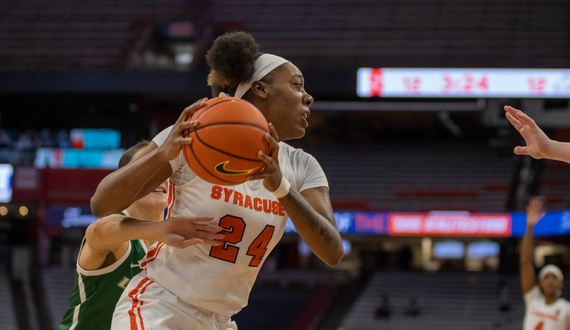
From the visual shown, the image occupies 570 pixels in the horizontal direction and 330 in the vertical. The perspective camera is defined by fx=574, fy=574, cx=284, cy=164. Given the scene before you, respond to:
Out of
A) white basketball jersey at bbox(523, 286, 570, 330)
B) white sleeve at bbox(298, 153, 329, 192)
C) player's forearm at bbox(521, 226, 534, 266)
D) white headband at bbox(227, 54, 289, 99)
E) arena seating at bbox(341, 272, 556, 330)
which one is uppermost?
white headband at bbox(227, 54, 289, 99)

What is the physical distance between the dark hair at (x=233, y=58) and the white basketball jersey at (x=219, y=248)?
365 millimetres

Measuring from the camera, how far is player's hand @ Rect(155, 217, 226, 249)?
1995 millimetres

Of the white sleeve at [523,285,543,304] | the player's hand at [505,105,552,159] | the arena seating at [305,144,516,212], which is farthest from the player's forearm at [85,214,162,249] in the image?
the arena seating at [305,144,516,212]

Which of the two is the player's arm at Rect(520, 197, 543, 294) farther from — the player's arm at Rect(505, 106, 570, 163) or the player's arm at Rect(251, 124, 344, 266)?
the player's arm at Rect(251, 124, 344, 266)

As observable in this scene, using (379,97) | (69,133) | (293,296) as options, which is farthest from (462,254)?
(69,133)

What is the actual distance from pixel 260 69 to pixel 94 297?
1329 millimetres

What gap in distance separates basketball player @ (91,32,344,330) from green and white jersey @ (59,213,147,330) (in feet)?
1.75

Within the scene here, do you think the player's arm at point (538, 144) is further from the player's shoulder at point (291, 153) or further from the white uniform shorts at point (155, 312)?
the white uniform shorts at point (155, 312)

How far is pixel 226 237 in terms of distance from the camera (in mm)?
2100

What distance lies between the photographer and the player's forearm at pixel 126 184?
1.91 metres

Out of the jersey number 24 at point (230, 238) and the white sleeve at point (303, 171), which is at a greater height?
the white sleeve at point (303, 171)

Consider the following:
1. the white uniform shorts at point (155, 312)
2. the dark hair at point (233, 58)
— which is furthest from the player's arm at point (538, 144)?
the white uniform shorts at point (155, 312)

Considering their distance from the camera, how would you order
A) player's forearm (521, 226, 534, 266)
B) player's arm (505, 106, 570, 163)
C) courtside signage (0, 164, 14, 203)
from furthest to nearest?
courtside signage (0, 164, 14, 203), player's forearm (521, 226, 534, 266), player's arm (505, 106, 570, 163)

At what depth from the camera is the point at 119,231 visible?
2.25 m
